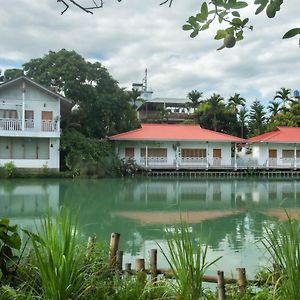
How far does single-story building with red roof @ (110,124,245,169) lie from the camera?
86.8 ft

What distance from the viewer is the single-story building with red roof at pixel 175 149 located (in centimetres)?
2645

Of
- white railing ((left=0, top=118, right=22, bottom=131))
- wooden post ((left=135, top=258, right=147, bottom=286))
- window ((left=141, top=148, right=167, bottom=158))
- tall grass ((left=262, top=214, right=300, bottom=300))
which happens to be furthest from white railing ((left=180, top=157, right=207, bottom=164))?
tall grass ((left=262, top=214, right=300, bottom=300))

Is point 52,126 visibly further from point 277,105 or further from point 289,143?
point 277,105

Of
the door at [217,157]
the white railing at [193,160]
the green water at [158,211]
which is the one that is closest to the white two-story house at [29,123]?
the green water at [158,211]

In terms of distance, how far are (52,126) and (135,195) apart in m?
8.79

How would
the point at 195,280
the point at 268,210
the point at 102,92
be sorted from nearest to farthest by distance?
the point at 195,280, the point at 268,210, the point at 102,92

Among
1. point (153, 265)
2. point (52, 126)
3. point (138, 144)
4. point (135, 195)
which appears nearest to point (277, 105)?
point (138, 144)

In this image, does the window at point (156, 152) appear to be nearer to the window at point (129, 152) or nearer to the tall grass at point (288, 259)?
the window at point (129, 152)

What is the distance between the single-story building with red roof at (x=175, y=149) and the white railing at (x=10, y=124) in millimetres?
5777

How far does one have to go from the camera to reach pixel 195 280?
7.82 feet

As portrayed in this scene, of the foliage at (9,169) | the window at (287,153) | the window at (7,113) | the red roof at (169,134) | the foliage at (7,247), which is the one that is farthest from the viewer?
the window at (287,153)

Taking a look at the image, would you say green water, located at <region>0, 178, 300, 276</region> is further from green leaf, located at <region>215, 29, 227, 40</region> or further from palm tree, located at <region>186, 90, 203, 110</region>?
palm tree, located at <region>186, 90, 203, 110</region>

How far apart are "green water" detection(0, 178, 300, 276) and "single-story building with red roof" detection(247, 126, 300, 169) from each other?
1018 cm

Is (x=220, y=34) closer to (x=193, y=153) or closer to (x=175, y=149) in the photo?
(x=175, y=149)
